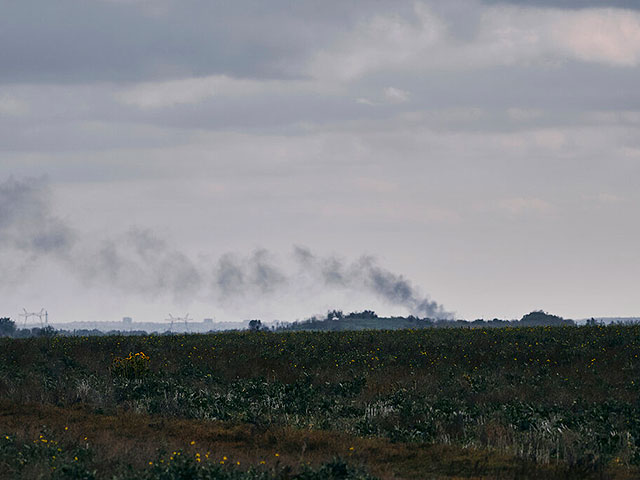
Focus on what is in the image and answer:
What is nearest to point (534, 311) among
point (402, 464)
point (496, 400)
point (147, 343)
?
point (147, 343)

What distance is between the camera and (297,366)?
4003 centimetres

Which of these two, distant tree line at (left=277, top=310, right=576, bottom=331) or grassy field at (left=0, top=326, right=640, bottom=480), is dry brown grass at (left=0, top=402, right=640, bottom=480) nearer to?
grassy field at (left=0, top=326, right=640, bottom=480)

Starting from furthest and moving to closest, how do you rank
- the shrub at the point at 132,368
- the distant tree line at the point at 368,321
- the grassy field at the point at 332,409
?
the distant tree line at the point at 368,321 < the shrub at the point at 132,368 < the grassy field at the point at 332,409

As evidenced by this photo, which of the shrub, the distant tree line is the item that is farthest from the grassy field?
the distant tree line

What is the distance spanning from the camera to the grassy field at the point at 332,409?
55.6ft

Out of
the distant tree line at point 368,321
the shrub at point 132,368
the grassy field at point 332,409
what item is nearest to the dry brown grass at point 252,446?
the grassy field at point 332,409

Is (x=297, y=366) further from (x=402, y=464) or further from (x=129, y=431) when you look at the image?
(x=402, y=464)

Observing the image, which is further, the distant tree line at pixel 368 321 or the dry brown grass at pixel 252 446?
the distant tree line at pixel 368 321

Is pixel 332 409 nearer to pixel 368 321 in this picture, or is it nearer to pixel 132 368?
pixel 132 368

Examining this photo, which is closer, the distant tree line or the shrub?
the shrub

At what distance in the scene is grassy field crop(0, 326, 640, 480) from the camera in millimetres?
16953

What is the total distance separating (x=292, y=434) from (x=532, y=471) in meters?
7.01

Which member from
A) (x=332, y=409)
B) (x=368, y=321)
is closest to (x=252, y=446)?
(x=332, y=409)

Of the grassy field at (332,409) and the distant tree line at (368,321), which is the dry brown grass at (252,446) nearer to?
the grassy field at (332,409)
